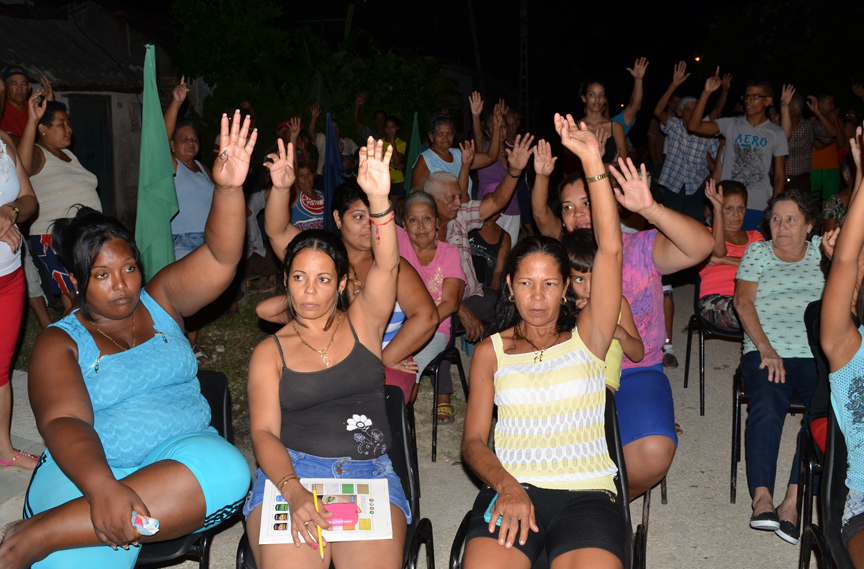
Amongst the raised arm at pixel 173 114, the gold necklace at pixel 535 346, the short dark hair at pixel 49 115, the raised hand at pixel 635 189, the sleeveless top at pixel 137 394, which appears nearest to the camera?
the sleeveless top at pixel 137 394

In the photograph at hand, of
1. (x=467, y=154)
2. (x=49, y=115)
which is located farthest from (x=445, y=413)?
(x=49, y=115)

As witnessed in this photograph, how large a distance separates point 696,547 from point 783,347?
4.25 feet

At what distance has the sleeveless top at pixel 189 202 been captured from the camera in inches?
233

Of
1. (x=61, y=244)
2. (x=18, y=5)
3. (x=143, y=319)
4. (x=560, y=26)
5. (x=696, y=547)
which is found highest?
(x=560, y=26)

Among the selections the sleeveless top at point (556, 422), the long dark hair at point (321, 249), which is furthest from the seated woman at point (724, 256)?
the long dark hair at point (321, 249)

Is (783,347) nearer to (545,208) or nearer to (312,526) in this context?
(545,208)

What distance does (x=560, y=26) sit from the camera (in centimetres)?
3350

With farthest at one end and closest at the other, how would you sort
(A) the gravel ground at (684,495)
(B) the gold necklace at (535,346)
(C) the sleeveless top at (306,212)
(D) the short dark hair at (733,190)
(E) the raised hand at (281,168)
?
1. (C) the sleeveless top at (306,212)
2. (D) the short dark hair at (733,190)
3. (A) the gravel ground at (684,495)
4. (E) the raised hand at (281,168)
5. (B) the gold necklace at (535,346)

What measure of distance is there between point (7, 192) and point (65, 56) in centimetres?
1156

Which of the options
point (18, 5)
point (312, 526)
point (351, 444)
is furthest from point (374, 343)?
point (18, 5)

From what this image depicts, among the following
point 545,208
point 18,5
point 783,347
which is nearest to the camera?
point 783,347

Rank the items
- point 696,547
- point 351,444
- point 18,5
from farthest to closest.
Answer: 1. point 18,5
2. point 696,547
3. point 351,444

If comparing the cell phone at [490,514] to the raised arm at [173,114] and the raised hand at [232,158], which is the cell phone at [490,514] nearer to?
the raised hand at [232,158]

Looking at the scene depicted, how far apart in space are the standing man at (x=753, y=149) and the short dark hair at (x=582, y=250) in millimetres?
3631
